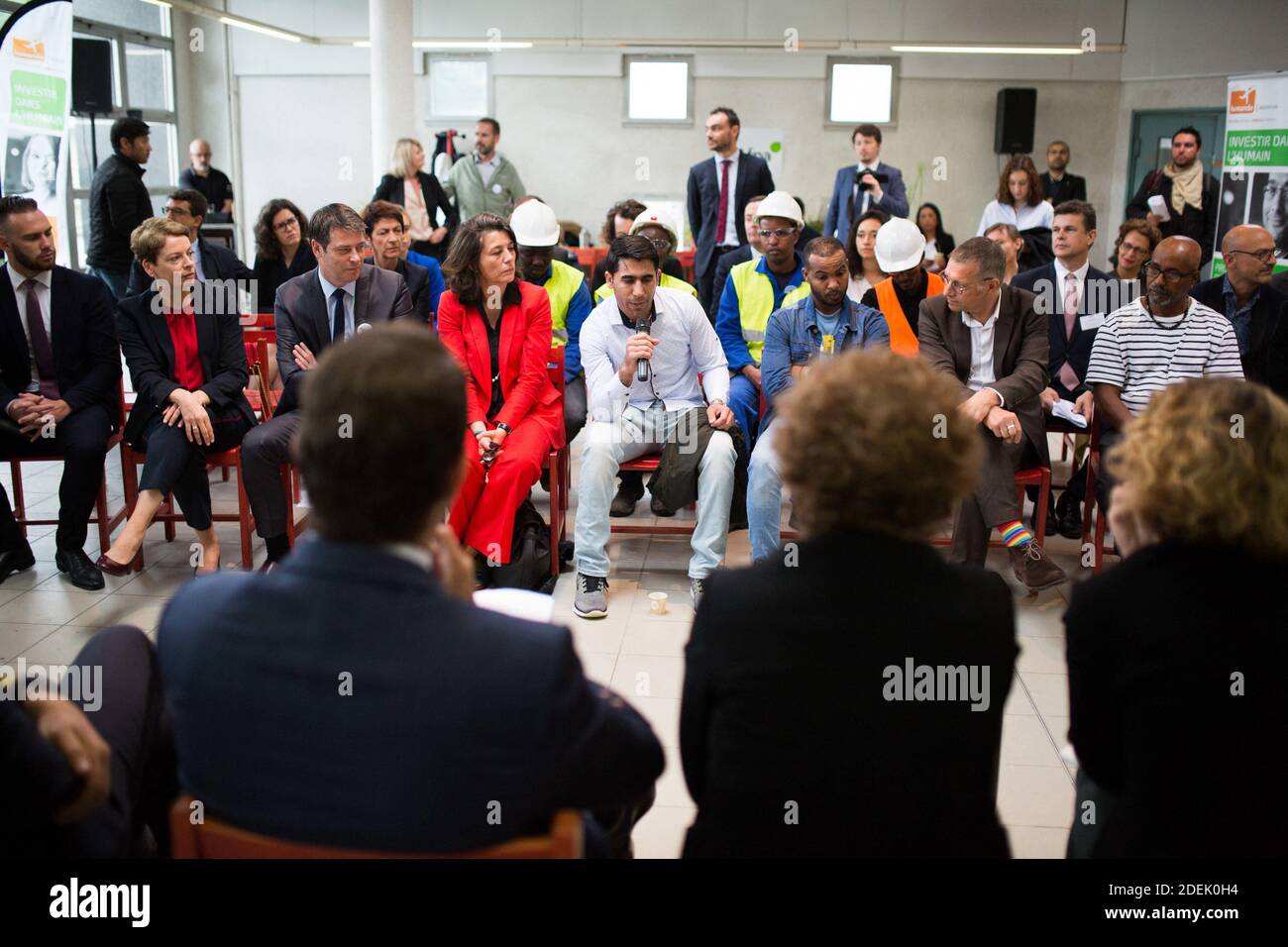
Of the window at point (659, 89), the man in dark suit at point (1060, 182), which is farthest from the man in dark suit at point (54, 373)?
the window at point (659, 89)

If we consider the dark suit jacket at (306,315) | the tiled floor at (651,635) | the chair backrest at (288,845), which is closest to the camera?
the chair backrest at (288,845)

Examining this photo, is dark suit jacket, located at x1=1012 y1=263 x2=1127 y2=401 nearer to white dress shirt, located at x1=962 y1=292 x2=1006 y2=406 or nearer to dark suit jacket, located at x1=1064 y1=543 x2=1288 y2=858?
white dress shirt, located at x1=962 y1=292 x2=1006 y2=406

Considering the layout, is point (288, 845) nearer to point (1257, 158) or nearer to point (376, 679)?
point (376, 679)

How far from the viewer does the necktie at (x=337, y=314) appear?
431 centimetres

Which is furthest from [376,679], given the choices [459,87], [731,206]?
[459,87]

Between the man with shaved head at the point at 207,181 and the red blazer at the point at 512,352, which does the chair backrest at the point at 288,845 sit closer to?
the red blazer at the point at 512,352

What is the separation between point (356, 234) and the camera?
423 centimetres

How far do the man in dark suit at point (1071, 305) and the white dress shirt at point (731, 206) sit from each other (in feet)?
7.72

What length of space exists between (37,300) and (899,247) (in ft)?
10.8

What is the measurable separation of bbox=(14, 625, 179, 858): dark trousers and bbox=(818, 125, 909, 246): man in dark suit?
602cm

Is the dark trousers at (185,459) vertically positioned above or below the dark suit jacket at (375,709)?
below
